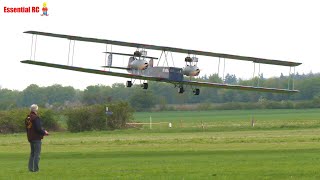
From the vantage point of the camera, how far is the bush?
86.2 metres

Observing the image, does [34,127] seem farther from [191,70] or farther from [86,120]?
[86,120]

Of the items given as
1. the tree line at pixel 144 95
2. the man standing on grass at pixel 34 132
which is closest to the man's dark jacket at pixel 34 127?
the man standing on grass at pixel 34 132

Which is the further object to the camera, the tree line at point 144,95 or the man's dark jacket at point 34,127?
the tree line at point 144,95

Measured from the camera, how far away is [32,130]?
76.0 feet

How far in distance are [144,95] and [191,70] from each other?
55.9 metres

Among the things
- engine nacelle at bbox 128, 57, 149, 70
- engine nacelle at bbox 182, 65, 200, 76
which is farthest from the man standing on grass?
engine nacelle at bbox 182, 65, 200, 76

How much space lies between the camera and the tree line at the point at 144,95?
107 metres

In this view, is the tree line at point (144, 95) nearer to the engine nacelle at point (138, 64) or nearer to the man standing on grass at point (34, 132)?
the engine nacelle at point (138, 64)

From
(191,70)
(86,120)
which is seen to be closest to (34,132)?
(191,70)

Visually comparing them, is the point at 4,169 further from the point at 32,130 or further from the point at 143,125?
the point at 143,125

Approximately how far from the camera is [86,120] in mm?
86438

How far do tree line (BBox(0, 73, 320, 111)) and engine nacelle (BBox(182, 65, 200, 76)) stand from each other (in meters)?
42.3

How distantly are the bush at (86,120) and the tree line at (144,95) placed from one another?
14.1 meters

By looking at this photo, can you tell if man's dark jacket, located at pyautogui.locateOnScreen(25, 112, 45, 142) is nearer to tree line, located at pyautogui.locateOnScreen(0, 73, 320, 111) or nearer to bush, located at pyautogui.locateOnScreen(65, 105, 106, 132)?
bush, located at pyautogui.locateOnScreen(65, 105, 106, 132)
